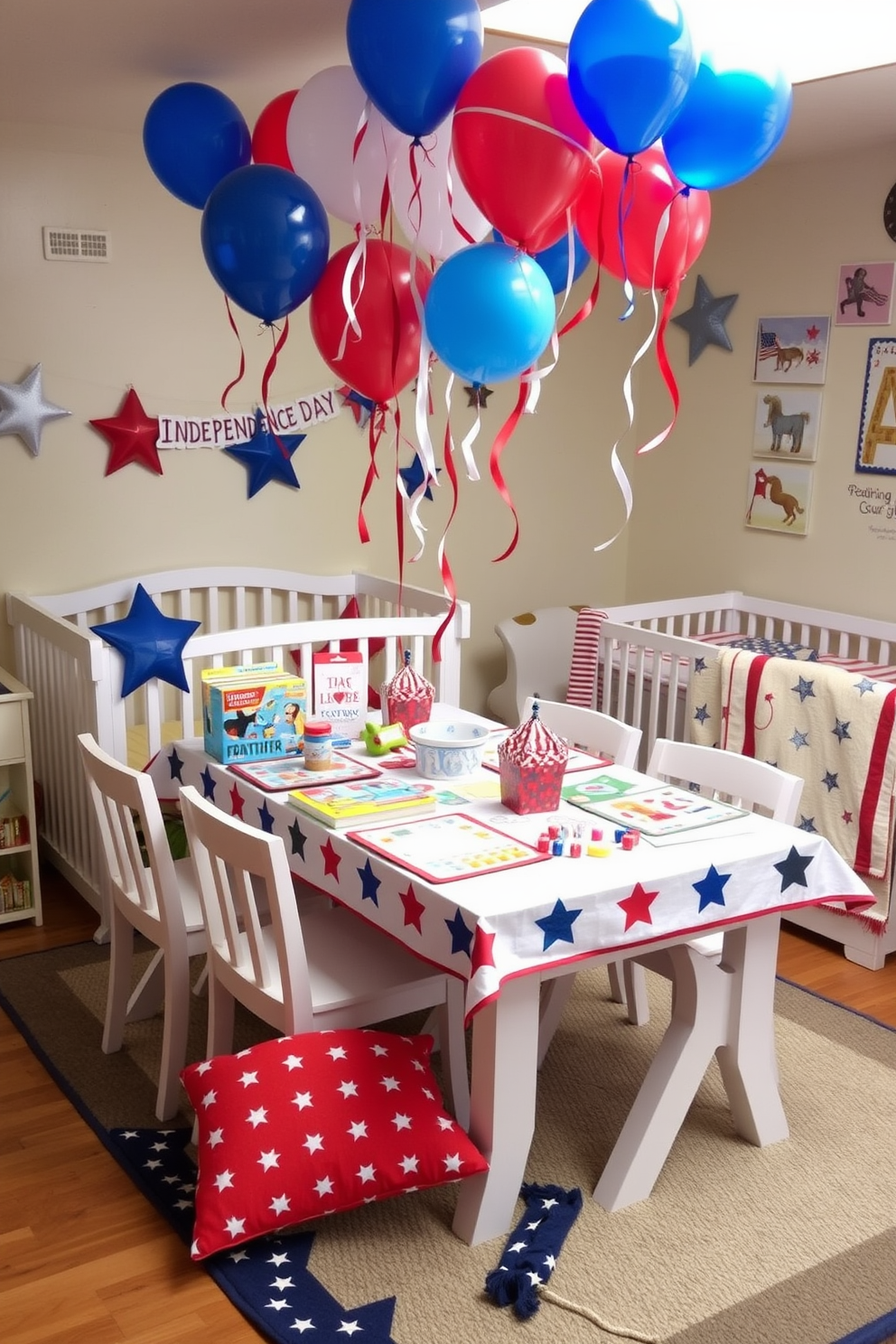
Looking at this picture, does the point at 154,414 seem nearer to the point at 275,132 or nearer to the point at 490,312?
the point at 275,132

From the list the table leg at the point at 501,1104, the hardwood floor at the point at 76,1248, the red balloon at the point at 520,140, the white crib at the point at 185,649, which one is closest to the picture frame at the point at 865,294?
the white crib at the point at 185,649

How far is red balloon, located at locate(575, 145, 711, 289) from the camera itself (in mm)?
2238

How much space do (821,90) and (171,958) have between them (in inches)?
93.6

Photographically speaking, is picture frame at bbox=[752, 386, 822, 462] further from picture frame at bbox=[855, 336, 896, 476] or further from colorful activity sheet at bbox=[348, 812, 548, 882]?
colorful activity sheet at bbox=[348, 812, 548, 882]

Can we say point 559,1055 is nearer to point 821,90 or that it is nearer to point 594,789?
point 594,789

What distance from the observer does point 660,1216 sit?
2076 mm

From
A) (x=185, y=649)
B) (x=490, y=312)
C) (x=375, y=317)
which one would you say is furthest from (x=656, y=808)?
(x=185, y=649)

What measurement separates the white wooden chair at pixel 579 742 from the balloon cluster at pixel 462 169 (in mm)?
739

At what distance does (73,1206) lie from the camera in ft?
6.82

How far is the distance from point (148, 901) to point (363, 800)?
1.49ft

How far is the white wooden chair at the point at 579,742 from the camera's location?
2.53m

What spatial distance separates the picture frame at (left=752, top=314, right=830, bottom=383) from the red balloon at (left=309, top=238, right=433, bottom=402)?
73.9 inches

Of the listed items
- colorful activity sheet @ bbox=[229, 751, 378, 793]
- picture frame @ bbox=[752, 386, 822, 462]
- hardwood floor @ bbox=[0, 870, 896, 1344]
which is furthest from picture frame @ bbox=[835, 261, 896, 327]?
hardwood floor @ bbox=[0, 870, 896, 1344]

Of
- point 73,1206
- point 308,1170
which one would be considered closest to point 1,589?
point 73,1206
